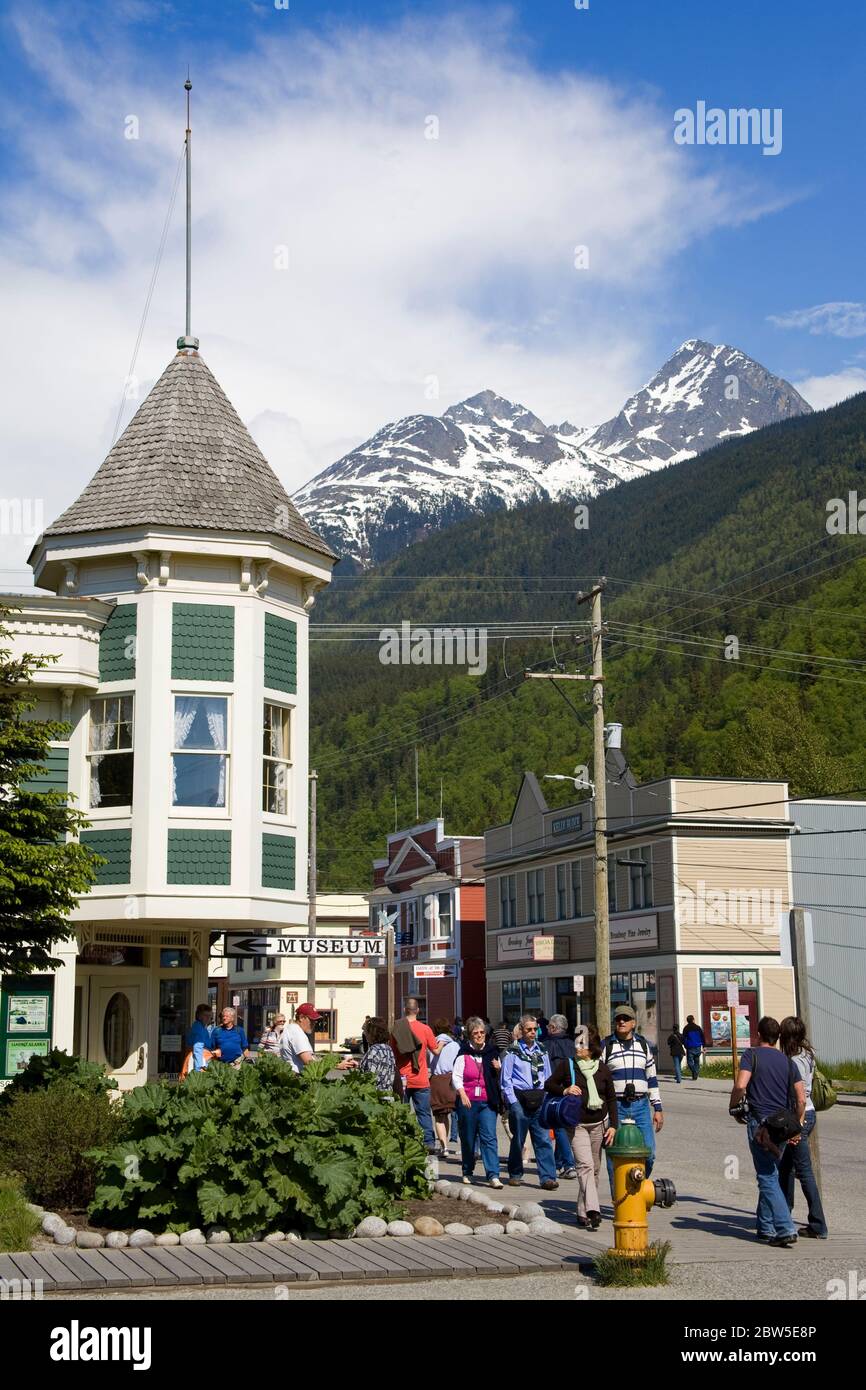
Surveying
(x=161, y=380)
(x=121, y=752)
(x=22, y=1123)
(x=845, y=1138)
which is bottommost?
(x=845, y=1138)

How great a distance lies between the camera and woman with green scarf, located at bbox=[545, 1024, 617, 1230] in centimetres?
1317

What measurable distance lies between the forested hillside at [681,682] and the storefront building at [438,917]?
630 inches

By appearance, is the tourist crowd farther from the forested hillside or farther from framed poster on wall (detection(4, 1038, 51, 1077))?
the forested hillside

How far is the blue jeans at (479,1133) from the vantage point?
16.6 m

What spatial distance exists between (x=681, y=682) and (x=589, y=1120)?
10809 cm

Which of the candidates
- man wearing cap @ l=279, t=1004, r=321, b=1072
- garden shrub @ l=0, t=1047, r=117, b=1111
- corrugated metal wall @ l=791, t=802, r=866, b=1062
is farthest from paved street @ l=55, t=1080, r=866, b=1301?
corrugated metal wall @ l=791, t=802, r=866, b=1062

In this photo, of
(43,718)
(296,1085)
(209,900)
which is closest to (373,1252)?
(296,1085)

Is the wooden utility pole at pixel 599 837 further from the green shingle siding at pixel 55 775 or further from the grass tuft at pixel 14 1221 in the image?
the grass tuft at pixel 14 1221

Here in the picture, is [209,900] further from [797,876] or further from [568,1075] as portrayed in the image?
[797,876]

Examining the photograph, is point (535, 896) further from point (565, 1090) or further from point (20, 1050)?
point (565, 1090)

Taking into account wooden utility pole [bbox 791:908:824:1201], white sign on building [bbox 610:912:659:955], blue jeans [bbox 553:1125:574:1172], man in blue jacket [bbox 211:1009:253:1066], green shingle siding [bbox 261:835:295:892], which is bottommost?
blue jeans [bbox 553:1125:574:1172]

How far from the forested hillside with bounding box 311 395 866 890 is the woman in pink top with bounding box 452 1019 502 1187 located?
72149mm

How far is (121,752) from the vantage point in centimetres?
2070
